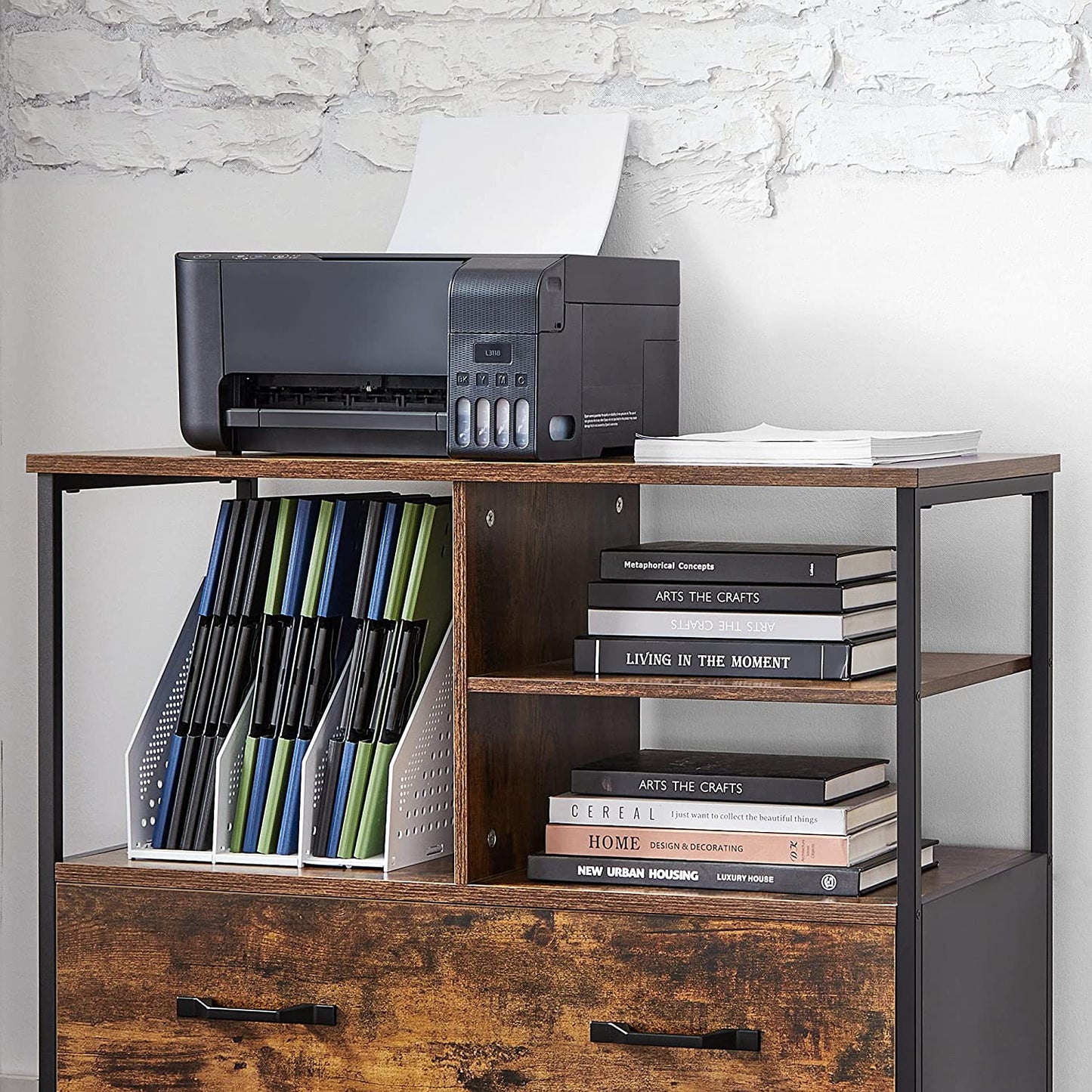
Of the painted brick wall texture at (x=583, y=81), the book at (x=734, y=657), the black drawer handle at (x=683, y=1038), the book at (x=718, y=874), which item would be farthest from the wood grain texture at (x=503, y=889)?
the painted brick wall texture at (x=583, y=81)

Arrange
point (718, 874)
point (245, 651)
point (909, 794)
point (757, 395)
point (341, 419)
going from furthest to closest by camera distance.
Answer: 1. point (757, 395)
2. point (245, 651)
3. point (341, 419)
4. point (718, 874)
5. point (909, 794)

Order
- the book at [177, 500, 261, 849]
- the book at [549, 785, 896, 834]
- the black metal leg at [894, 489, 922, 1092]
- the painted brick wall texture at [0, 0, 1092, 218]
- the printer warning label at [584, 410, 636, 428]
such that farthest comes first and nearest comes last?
the painted brick wall texture at [0, 0, 1092, 218] < the book at [177, 500, 261, 849] < the printer warning label at [584, 410, 636, 428] < the book at [549, 785, 896, 834] < the black metal leg at [894, 489, 922, 1092]

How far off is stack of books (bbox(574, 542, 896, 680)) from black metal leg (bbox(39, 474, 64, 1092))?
0.59 metres

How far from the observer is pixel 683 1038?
73.1 inches

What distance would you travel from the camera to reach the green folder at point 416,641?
6.64 ft

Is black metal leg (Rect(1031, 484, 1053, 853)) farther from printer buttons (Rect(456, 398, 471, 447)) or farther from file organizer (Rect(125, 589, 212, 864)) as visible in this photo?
file organizer (Rect(125, 589, 212, 864))

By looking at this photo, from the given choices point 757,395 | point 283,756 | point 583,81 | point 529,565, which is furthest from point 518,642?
point 583,81

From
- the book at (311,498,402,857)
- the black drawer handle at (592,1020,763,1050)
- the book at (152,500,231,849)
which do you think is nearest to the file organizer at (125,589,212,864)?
the book at (152,500,231,849)

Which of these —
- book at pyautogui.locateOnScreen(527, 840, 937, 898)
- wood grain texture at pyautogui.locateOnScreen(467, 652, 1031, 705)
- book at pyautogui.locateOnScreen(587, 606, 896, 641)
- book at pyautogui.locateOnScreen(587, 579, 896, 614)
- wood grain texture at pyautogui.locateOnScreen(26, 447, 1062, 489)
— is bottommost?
Answer: book at pyautogui.locateOnScreen(527, 840, 937, 898)

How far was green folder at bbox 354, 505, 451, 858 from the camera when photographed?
203cm

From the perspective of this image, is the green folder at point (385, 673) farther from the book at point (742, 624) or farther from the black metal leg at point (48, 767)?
the black metal leg at point (48, 767)

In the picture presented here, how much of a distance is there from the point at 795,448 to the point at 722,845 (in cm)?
41

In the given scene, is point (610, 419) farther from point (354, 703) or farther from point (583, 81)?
point (583, 81)

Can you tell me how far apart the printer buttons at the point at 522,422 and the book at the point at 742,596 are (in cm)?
18
